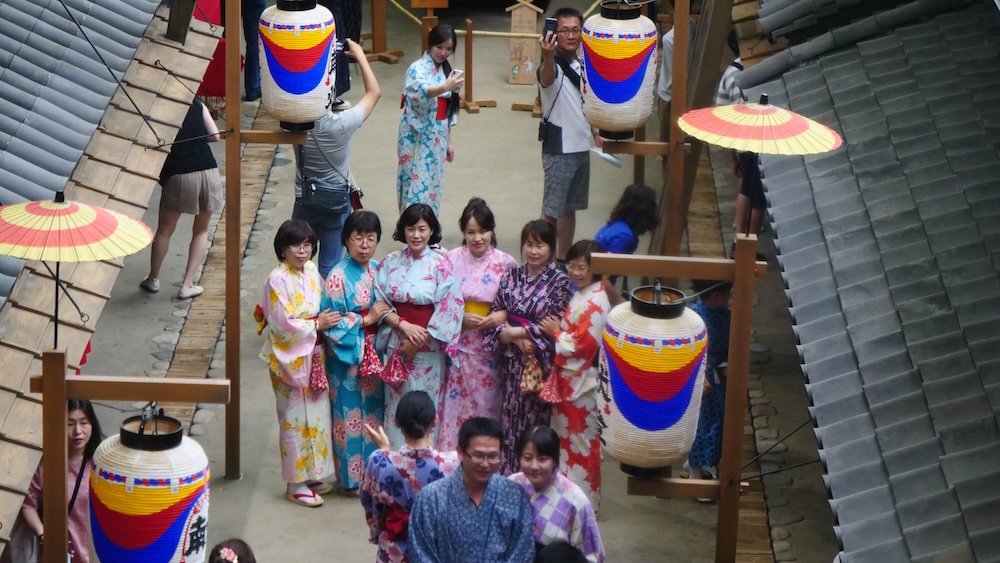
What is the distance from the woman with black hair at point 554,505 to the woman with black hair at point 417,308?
7.31 feet

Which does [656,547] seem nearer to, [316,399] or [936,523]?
[316,399]

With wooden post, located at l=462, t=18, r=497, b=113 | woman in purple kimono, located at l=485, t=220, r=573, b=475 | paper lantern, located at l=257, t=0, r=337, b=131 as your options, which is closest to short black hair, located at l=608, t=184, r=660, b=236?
woman in purple kimono, located at l=485, t=220, r=573, b=475

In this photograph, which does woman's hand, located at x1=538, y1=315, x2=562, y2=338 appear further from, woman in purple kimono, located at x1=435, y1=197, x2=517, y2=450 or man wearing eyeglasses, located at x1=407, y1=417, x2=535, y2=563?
man wearing eyeglasses, located at x1=407, y1=417, x2=535, y2=563

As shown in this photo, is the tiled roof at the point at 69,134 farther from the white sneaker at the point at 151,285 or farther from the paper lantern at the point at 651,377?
the white sneaker at the point at 151,285

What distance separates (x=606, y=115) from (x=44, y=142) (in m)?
2.94

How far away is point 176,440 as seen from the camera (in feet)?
20.0

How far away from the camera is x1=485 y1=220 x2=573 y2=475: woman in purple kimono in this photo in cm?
870

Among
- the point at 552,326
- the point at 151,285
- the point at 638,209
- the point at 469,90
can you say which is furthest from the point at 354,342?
the point at 469,90

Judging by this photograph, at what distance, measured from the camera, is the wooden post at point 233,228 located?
348 inches

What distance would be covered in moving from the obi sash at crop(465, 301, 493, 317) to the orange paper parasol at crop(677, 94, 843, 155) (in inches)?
91.0

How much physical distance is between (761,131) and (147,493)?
3042mm

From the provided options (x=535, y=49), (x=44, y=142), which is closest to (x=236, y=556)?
(x=44, y=142)

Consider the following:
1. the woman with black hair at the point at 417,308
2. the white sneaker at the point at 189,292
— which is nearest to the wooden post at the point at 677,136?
the woman with black hair at the point at 417,308

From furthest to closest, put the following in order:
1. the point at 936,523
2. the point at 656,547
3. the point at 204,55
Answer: the point at 204,55 < the point at 656,547 < the point at 936,523
